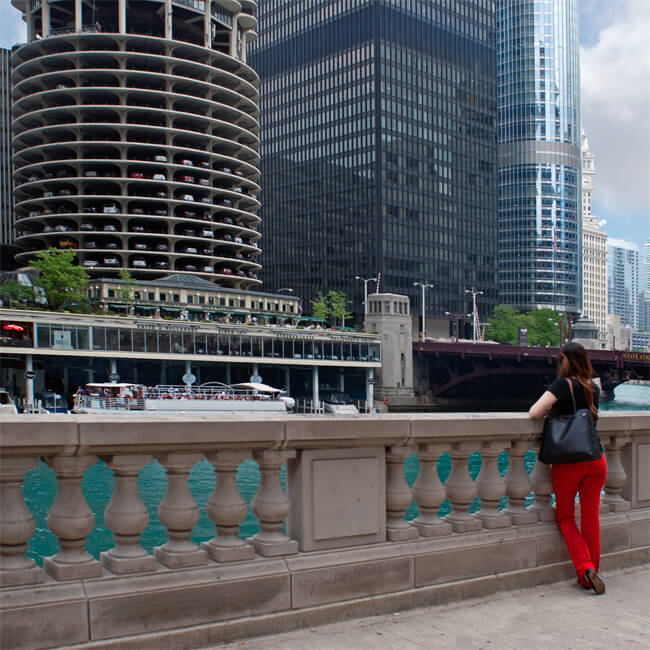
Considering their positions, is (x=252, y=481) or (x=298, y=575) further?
(x=252, y=481)

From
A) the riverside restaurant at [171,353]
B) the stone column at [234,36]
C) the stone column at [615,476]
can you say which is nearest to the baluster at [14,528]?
the stone column at [615,476]

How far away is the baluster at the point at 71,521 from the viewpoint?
17.4ft

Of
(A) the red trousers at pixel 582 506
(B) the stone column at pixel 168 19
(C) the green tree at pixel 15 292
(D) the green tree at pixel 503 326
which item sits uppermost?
Result: (B) the stone column at pixel 168 19

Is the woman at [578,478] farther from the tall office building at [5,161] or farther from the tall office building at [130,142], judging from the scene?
the tall office building at [5,161]

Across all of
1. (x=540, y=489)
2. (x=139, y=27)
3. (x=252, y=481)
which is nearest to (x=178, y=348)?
(x=252, y=481)

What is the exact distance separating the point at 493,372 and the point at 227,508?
10185 cm

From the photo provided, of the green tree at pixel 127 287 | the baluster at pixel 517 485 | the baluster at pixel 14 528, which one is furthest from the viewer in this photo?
the green tree at pixel 127 287

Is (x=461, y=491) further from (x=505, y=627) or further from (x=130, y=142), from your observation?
(x=130, y=142)

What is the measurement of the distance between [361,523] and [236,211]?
106474 mm

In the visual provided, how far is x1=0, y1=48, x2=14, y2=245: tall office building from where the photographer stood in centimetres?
13275

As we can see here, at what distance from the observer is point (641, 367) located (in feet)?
347

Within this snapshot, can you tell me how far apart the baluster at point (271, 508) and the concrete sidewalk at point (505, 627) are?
24.2 inches

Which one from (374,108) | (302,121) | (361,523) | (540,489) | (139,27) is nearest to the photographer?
(361,523)

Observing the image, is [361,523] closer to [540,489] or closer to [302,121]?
[540,489]
